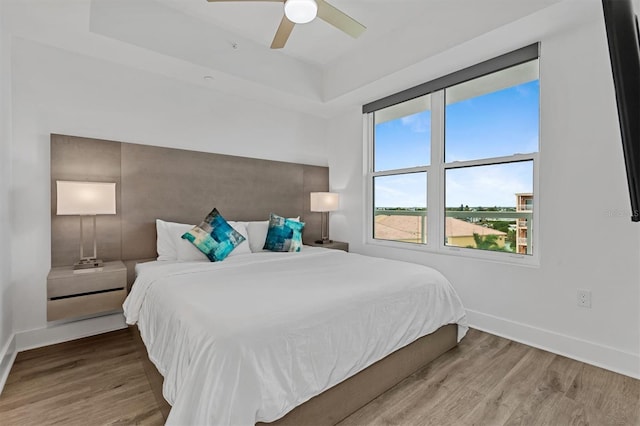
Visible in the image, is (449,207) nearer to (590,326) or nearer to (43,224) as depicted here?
(590,326)

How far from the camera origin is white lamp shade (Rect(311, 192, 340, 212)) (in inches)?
163

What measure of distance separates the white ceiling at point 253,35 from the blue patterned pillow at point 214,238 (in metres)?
1.56

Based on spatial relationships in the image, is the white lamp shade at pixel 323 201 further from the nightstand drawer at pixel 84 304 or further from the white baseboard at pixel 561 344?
the nightstand drawer at pixel 84 304

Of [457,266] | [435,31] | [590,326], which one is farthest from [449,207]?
[435,31]

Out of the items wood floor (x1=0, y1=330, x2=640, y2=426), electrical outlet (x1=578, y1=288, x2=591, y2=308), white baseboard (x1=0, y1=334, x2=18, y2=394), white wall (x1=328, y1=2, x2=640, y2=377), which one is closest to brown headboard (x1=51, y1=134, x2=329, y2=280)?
white baseboard (x1=0, y1=334, x2=18, y2=394)

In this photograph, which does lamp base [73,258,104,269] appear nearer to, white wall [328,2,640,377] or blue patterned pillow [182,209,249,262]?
blue patterned pillow [182,209,249,262]

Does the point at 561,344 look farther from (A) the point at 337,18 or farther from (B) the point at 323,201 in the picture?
(A) the point at 337,18

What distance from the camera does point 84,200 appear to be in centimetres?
243

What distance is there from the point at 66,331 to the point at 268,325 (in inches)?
94.8

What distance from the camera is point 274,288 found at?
187 centimetres

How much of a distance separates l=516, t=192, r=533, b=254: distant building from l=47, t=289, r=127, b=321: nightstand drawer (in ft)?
11.5

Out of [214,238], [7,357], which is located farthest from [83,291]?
[214,238]

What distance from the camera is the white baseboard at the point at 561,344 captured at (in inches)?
84.2

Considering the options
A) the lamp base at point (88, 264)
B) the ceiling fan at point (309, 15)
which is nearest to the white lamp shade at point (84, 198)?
the lamp base at point (88, 264)
